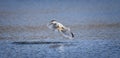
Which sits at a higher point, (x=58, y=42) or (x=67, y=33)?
(x=67, y=33)

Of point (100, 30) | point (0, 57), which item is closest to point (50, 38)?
point (100, 30)

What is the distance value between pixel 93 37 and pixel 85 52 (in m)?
3.13

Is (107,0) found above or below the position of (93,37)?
above

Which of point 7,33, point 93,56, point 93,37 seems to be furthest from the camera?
point 7,33

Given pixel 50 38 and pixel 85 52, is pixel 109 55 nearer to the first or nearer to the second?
pixel 85 52

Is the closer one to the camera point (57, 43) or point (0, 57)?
point (0, 57)

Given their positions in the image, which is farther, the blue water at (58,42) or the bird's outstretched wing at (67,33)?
the bird's outstretched wing at (67,33)

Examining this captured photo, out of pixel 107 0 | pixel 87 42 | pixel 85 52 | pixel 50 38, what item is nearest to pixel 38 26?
pixel 50 38

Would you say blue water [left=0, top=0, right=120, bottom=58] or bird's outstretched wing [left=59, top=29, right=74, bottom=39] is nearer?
blue water [left=0, top=0, right=120, bottom=58]

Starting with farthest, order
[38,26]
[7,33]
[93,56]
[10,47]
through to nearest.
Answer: [38,26] → [7,33] → [10,47] → [93,56]

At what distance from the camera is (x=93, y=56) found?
557 inches

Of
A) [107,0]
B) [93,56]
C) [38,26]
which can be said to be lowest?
[93,56]

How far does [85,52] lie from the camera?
14805 millimetres

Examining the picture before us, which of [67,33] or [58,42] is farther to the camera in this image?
[67,33]
